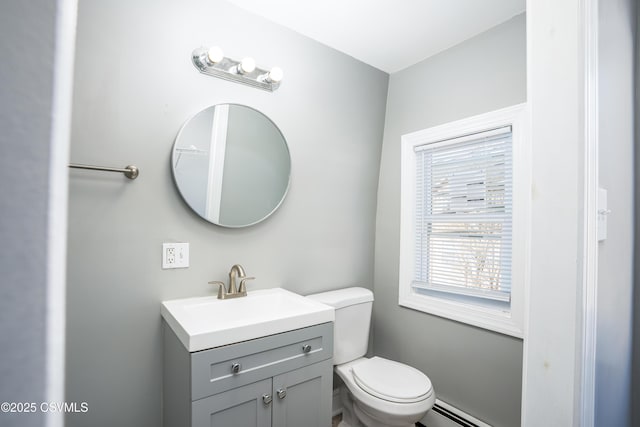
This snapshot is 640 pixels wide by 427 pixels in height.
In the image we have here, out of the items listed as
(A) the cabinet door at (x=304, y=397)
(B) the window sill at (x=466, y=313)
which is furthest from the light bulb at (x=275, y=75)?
(B) the window sill at (x=466, y=313)

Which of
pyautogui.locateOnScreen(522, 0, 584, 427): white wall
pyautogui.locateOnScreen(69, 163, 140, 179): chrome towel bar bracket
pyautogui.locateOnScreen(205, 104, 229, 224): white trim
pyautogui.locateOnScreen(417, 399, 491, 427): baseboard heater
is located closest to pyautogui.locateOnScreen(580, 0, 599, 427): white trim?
pyautogui.locateOnScreen(522, 0, 584, 427): white wall

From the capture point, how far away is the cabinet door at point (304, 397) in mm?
1264

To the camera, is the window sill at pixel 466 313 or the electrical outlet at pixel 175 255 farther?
the window sill at pixel 466 313

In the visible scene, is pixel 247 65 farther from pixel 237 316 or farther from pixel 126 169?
pixel 237 316

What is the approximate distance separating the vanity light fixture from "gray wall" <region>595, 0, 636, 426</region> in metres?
1.38

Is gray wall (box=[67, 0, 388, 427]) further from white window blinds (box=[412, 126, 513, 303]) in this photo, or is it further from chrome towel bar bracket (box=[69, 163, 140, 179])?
white window blinds (box=[412, 126, 513, 303])

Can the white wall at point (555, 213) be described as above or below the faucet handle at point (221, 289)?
above

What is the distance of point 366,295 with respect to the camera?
6.72 ft

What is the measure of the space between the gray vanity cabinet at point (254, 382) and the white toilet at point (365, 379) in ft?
0.94

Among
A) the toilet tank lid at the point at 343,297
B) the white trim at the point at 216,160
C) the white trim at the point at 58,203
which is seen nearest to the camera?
the white trim at the point at 58,203

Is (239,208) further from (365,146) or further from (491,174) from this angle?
Answer: (491,174)

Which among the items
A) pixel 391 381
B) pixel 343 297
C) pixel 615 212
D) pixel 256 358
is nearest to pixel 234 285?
pixel 256 358

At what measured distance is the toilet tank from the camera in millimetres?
1898

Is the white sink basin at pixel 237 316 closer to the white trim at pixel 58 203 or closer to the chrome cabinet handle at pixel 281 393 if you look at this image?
the chrome cabinet handle at pixel 281 393
